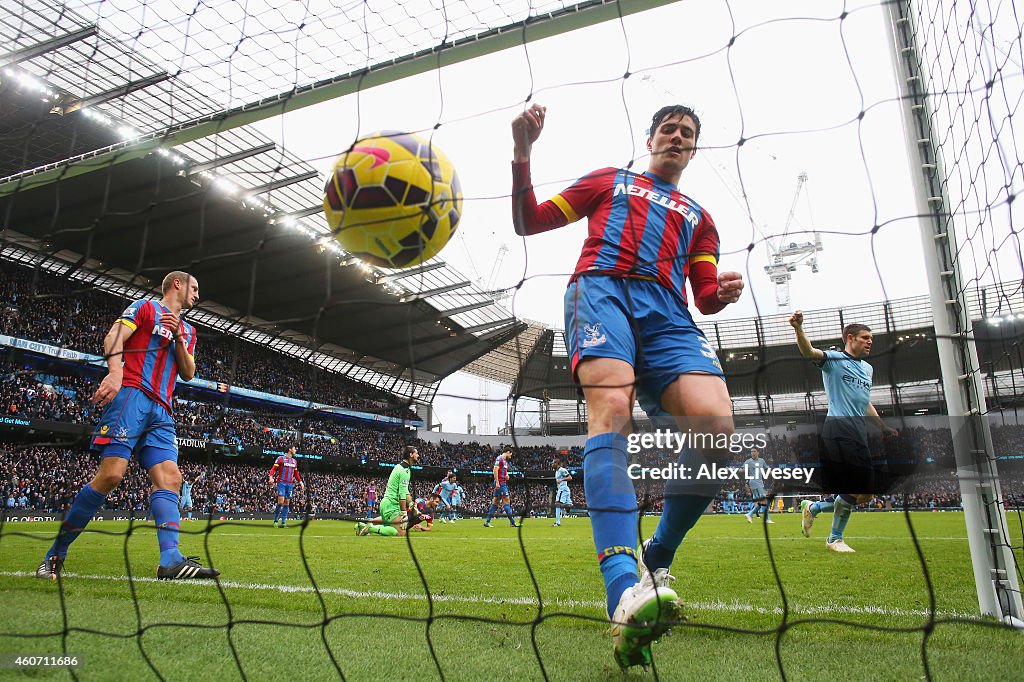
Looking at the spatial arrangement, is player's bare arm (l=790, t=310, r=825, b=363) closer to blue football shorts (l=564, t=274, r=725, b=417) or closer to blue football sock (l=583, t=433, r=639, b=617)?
blue football shorts (l=564, t=274, r=725, b=417)

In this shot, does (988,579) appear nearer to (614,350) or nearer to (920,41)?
(614,350)

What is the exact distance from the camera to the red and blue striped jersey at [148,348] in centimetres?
389

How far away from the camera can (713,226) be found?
276cm

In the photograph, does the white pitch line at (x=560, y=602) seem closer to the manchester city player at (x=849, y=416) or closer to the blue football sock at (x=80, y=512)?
the blue football sock at (x=80, y=512)

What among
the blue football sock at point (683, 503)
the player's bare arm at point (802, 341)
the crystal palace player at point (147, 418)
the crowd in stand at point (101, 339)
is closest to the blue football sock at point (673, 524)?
the blue football sock at point (683, 503)

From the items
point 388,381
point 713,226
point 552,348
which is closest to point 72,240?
point 388,381

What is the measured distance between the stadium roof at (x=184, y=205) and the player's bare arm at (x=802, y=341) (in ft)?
20.5

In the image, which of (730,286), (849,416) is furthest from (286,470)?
(730,286)

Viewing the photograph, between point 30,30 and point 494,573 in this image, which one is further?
point 30,30

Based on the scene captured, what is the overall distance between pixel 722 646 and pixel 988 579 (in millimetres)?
1458

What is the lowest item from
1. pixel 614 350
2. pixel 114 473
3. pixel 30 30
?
pixel 114 473

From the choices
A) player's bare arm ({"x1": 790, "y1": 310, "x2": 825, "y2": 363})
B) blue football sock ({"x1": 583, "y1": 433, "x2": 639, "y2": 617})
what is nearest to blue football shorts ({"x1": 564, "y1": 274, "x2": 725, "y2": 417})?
blue football sock ({"x1": 583, "y1": 433, "x2": 639, "y2": 617})

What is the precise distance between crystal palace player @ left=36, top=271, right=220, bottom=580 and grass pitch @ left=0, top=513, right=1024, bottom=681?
277 millimetres

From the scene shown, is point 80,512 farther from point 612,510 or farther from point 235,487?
point 235,487
